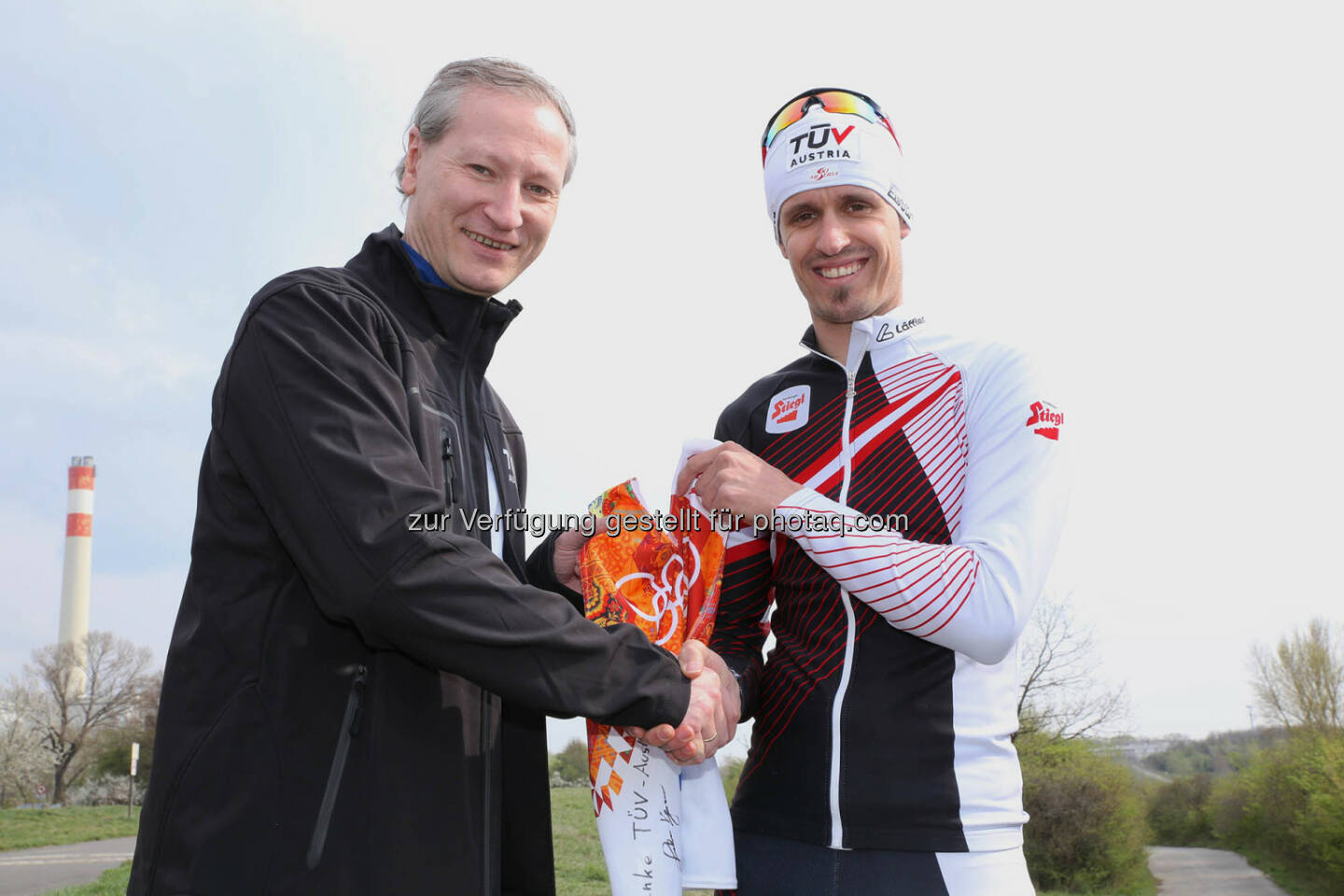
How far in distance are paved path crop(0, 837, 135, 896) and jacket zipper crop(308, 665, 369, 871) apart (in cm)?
1656

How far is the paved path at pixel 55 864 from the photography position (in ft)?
52.8

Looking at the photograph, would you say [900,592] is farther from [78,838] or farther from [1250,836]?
[1250,836]

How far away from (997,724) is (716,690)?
2.42 feet

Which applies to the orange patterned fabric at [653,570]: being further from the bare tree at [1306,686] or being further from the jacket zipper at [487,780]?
the bare tree at [1306,686]

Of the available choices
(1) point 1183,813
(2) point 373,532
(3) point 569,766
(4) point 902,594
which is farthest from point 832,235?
(1) point 1183,813

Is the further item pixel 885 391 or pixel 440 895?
pixel 885 391

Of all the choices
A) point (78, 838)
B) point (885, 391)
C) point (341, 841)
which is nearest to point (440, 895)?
point (341, 841)

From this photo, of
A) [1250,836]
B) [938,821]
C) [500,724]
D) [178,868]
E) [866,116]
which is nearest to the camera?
[178,868]

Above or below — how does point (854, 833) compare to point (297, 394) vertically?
below

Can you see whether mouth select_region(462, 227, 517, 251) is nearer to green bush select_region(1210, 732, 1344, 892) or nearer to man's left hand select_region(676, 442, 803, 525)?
man's left hand select_region(676, 442, 803, 525)

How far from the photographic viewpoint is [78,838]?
25.1 m

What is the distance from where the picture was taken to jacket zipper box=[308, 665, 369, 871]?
2037 millimetres

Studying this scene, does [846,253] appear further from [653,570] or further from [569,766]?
[569,766]

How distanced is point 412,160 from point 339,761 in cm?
179
